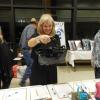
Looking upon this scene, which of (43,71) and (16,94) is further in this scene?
(43,71)

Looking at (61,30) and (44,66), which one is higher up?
(61,30)

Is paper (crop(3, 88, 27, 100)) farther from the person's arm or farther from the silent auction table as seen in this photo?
the person's arm

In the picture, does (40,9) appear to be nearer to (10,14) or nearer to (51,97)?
(10,14)

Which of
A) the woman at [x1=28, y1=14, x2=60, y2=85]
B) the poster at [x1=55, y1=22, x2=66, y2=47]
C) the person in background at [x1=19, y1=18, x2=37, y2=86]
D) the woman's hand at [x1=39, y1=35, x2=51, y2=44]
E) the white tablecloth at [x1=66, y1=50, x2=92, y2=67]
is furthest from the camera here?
the poster at [x1=55, y1=22, x2=66, y2=47]

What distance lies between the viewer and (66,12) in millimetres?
7230

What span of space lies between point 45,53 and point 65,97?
0.91 m

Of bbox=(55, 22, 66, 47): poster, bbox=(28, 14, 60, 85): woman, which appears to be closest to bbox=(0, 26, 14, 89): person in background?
bbox=(28, 14, 60, 85): woman

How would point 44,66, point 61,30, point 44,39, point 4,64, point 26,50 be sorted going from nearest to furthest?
1. point 44,39
2. point 44,66
3. point 4,64
4. point 26,50
5. point 61,30

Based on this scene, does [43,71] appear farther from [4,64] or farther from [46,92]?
[4,64]

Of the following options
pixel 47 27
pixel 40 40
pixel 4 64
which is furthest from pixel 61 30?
pixel 40 40

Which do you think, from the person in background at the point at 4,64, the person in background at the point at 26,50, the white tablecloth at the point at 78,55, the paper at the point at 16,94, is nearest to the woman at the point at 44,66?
the paper at the point at 16,94

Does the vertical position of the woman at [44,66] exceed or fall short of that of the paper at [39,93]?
it exceeds it

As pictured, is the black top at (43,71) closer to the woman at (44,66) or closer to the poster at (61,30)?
the woman at (44,66)

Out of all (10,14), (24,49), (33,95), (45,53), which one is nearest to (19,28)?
(10,14)
